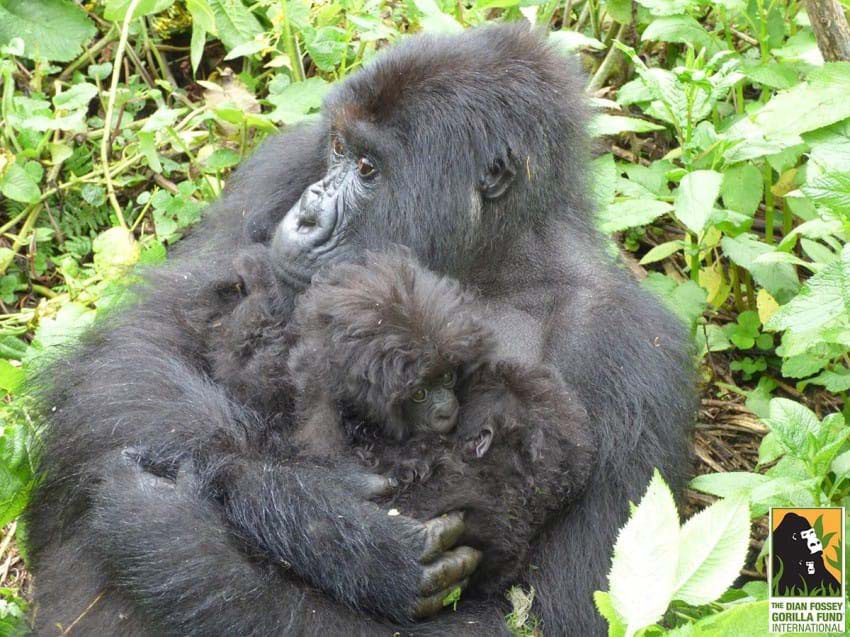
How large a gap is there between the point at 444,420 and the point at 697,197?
132 cm

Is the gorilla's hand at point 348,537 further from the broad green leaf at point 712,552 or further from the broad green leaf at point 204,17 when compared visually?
the broad green leaf at point 204,17

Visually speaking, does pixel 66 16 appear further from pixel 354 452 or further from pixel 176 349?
pixel 354 452

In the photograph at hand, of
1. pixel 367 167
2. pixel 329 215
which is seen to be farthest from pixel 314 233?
pixel 367 167

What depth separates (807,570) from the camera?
3.12 metres

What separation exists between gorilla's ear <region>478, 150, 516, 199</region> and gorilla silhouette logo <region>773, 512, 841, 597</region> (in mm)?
1310

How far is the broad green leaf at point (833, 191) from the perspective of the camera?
326cm

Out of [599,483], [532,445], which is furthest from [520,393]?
[599,483]

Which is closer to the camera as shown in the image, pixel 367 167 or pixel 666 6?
pixel 367 167

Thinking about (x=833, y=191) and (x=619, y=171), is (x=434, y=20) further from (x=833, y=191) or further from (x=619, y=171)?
(x=833, y=191)

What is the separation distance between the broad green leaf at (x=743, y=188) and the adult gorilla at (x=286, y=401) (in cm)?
85

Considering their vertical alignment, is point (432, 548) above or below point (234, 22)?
below

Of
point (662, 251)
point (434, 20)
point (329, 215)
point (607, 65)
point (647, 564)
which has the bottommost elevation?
point (662, 251)

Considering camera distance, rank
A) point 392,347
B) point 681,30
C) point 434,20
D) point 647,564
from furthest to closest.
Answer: point 681,30 → point 434,20 → point 392,347 → point 647,564

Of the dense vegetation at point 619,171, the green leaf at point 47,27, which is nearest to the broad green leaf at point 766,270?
the dense vegetation at point 619,171
